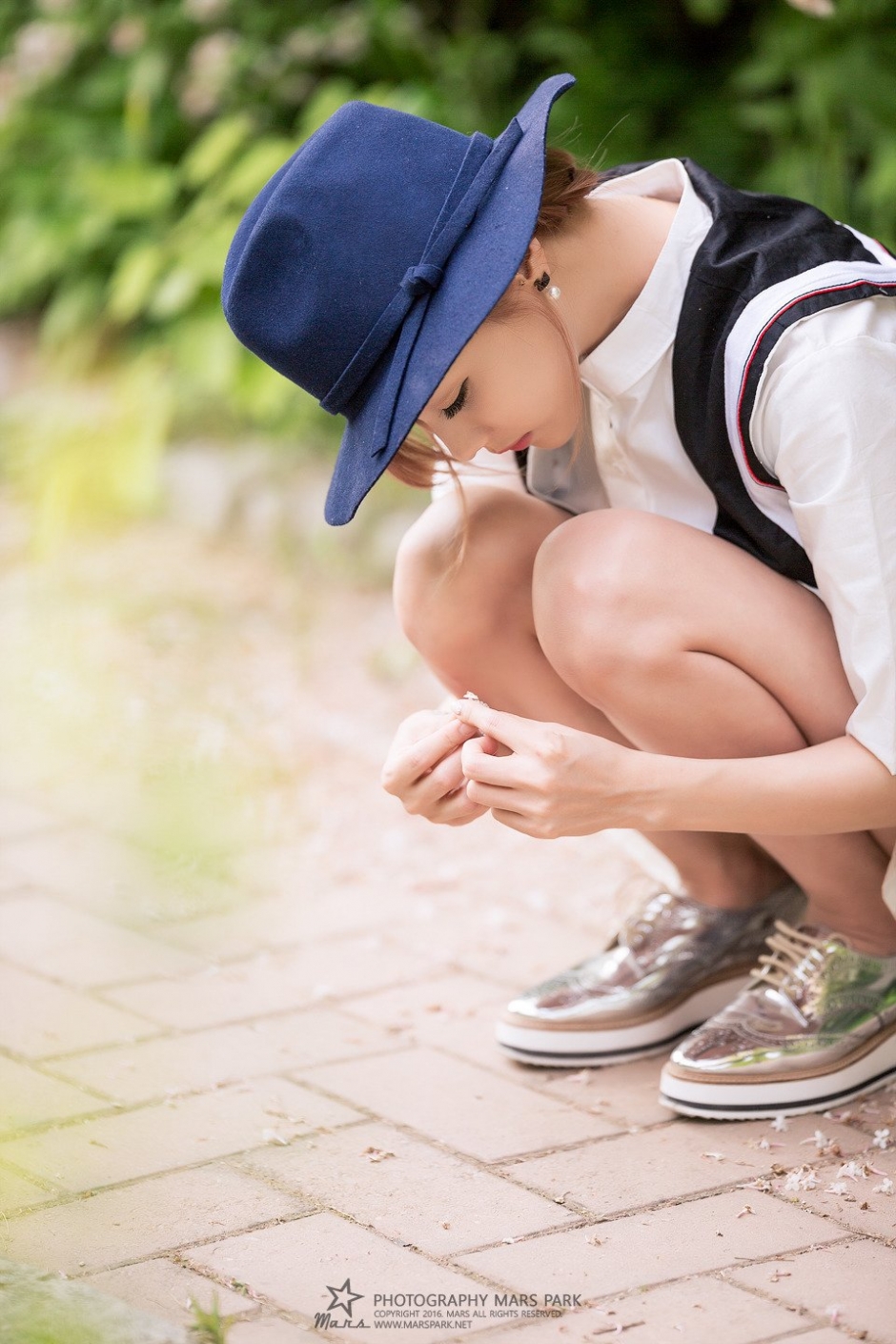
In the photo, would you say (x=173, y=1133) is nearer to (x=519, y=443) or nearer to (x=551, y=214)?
(x=519, y=443)

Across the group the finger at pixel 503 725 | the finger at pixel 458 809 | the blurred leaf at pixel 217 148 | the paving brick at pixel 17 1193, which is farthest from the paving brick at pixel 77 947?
the blurred leaf at pixel 217 148

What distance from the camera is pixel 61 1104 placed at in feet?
5.71

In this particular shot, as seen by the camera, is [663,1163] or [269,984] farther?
[269,984]

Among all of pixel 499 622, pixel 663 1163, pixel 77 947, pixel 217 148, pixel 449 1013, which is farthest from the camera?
pixel 217 148

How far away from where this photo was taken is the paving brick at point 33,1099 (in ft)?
5.60

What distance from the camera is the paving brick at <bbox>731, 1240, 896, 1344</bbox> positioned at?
1329mm

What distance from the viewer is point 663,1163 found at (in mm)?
1625

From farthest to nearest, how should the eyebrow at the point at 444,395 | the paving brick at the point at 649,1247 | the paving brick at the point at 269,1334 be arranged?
the eyebrow at the point at 444,395, the paving brick at the point at 649,1247, the paving brick at the point at 269,1334

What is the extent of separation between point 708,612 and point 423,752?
1.11ft

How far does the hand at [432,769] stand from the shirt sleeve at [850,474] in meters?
0.39

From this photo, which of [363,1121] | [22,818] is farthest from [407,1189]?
[22,818]

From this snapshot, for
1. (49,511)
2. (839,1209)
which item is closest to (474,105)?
(49,511)

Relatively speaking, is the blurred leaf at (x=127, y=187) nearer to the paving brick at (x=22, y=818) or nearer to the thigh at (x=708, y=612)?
the paving brick at (x=22, y=818)

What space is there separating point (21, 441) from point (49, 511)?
0.64m
